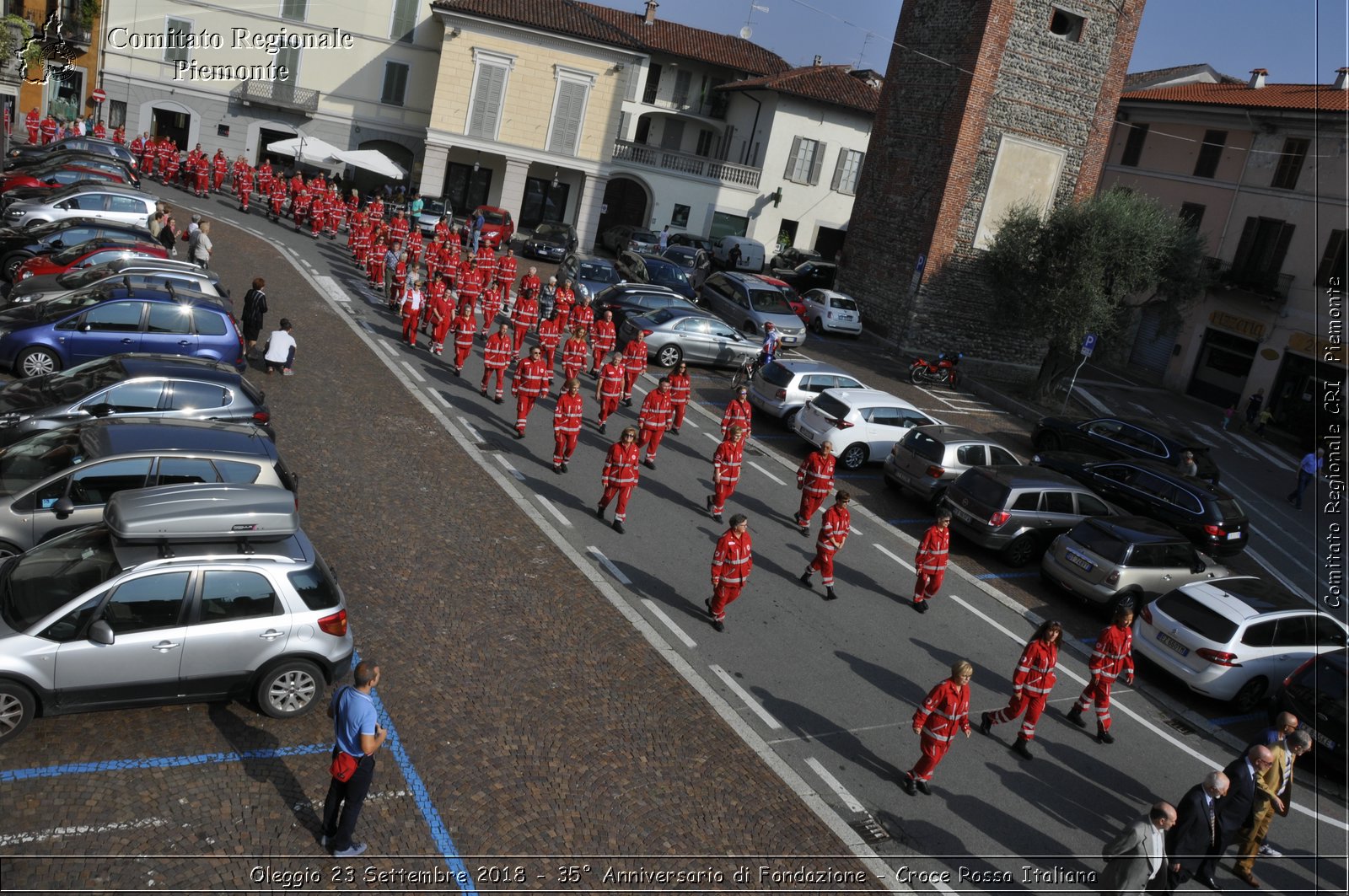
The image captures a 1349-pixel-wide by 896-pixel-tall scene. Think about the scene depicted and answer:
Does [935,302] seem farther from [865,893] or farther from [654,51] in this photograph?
[865,893]

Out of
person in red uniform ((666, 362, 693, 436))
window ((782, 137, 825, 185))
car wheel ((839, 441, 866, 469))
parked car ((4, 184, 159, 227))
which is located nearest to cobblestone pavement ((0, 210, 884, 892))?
person in red uniform ((666, 362, 693, 436))

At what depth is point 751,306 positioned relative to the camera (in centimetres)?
2953

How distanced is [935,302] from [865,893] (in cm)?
2695

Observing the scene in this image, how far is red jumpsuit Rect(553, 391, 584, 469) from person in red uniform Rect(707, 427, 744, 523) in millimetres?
2302

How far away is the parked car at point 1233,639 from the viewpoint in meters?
13.5

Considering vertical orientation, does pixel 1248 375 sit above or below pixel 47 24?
below

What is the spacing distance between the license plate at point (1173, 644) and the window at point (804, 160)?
36.6 m

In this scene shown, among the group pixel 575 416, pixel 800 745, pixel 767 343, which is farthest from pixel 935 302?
pixel 800 745

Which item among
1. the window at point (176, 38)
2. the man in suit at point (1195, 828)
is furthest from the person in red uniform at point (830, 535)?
the window at point (176, 38)

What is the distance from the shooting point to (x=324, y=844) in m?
7.71

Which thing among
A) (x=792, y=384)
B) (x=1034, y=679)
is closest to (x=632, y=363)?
(x=792, y=384)

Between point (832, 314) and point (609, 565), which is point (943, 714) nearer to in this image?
point (609, 565)

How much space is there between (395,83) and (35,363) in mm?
33598

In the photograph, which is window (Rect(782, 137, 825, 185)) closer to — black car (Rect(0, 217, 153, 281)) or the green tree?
the green tree
